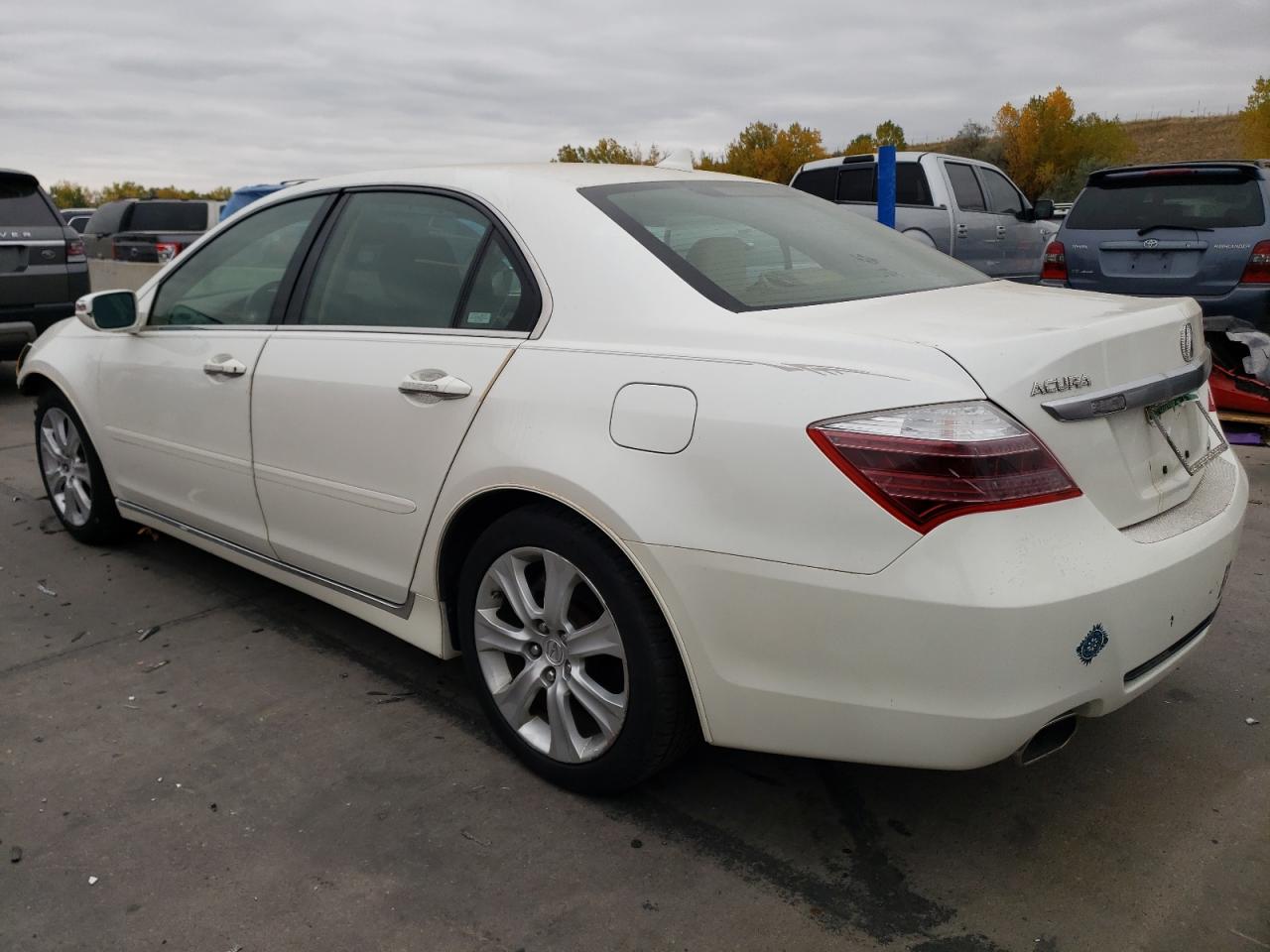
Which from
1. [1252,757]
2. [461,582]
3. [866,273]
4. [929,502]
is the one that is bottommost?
[1252,757]

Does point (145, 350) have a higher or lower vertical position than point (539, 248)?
lower

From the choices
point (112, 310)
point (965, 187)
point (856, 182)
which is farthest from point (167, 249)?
point (112, 310)

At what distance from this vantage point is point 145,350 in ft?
13.0

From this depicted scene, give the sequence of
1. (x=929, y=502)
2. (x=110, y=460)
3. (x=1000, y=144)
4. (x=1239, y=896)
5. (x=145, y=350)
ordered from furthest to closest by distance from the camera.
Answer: (x=1000, y=144) → (x=110, y=460) → (x=145, y=350) → (x=1239, y=896) → (x=929, y=502)

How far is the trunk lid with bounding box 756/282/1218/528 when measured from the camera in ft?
6.88

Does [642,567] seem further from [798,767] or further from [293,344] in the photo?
[293,344]

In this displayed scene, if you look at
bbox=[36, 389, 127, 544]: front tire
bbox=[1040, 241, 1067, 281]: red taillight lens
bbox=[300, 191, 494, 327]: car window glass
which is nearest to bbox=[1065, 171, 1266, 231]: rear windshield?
bbox=[1040, 241, 1067, 281]: red taillight lens

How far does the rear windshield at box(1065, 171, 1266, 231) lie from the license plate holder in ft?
18.2

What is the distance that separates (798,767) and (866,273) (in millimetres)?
1327

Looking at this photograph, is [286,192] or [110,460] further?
[110,460]

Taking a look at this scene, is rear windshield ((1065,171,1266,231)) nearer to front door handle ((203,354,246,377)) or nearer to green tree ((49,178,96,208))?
front door handle ((203,354,246,377))


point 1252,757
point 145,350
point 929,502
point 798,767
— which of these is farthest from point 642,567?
point 145,350

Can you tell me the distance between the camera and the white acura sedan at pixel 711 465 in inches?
80.7

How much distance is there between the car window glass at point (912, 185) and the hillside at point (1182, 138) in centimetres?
6408
